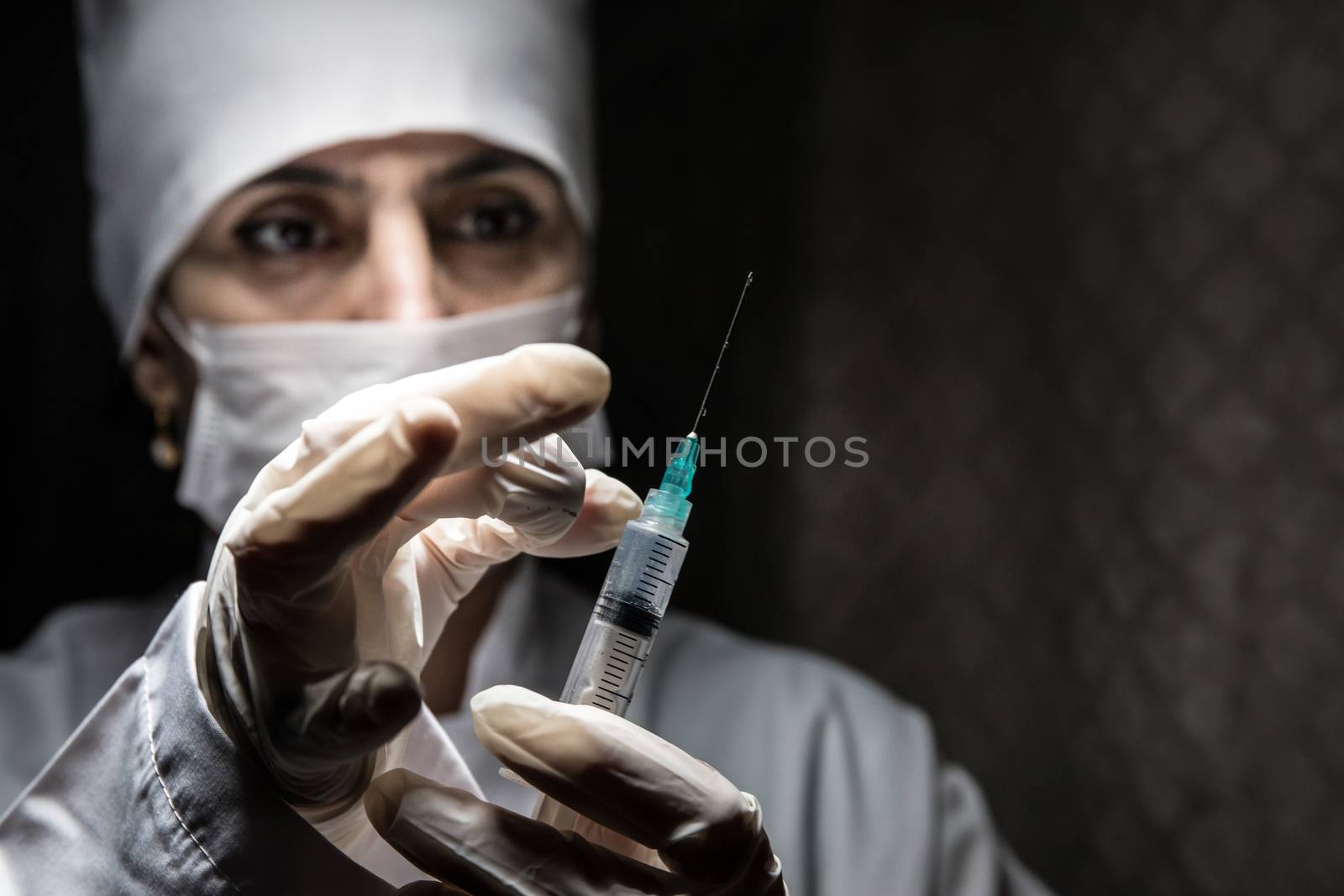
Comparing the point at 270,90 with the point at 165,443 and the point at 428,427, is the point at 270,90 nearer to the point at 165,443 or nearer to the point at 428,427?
the point at 165,443

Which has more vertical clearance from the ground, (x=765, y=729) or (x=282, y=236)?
(x=282, y=236)

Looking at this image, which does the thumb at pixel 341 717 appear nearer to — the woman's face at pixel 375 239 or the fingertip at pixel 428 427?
the fingertip at pixel 428 427

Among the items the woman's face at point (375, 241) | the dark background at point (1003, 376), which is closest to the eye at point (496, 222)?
the woman's face at point (375, 241)

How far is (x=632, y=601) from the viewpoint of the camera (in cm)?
48

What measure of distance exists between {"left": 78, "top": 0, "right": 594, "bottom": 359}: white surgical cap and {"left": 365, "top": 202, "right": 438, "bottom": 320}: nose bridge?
6 cm

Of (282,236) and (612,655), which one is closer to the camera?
(612,655)

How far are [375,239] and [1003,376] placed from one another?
70cm

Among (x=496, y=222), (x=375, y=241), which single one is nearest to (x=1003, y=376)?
(x=496, y=222)

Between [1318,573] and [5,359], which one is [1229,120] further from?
[5,359]

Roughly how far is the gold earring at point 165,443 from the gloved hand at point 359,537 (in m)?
0.51

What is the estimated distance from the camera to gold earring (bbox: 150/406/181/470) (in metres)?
0.90

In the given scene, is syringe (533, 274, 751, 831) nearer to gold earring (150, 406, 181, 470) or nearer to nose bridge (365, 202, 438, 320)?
nose bridge (365, 202, 438, 320)

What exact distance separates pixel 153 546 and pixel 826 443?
0.72 m

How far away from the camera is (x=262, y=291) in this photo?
0.83 m
